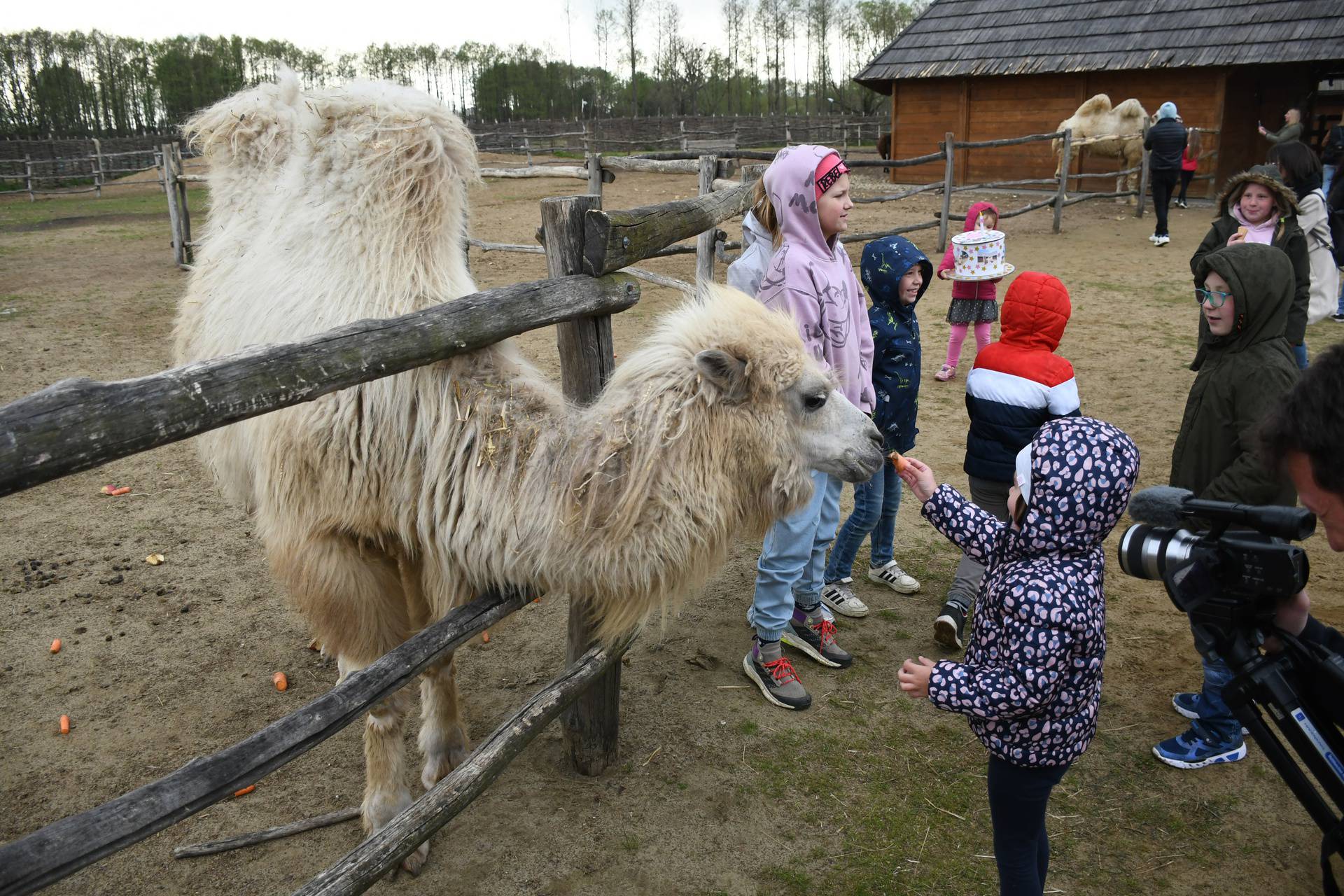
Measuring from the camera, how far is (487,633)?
3.93 meters

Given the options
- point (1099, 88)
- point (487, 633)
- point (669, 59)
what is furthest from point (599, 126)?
point (487, 633)

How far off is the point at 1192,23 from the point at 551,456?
61.8 ft

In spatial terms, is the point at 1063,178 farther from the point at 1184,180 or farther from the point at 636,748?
the point at 636,748

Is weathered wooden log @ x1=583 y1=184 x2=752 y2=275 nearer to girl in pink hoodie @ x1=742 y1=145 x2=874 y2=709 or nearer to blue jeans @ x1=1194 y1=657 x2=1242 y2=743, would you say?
girl in pink hoodie @ x1=742 y1=145 x2=874 y2=709

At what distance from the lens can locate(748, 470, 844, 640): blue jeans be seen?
Result: 10.8 feet

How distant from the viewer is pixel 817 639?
12.5 feet

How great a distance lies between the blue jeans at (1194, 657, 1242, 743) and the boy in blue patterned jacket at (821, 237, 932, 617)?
1394mm

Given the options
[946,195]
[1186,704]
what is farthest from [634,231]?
[946,195]

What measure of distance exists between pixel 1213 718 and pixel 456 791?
8.49ft

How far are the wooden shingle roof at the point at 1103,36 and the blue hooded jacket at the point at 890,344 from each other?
15.6 m

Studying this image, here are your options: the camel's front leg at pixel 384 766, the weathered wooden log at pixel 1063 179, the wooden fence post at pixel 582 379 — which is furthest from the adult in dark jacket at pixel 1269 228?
the weathered wooden log at pixel 1063 179

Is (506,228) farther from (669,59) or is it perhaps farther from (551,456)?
(669,59)

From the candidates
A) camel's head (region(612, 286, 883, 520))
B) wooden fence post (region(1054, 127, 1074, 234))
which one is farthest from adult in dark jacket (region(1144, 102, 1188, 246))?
camel's head (region(612, 286, 883, 520))

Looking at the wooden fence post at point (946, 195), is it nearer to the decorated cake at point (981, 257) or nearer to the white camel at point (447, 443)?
the decorated cake at point (981, 257)
